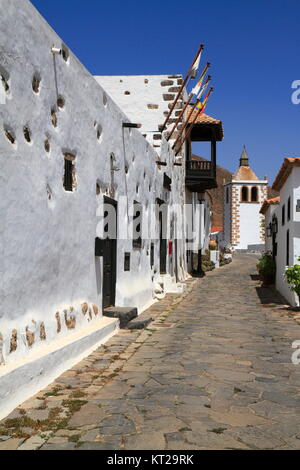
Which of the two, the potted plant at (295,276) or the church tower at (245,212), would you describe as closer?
the potted plant at (295,276)

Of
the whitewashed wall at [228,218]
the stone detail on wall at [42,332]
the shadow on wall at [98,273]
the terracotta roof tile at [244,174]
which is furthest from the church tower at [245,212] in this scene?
the stone detail on wall at [42,332]

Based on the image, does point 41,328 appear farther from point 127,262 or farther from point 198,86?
point 198,86

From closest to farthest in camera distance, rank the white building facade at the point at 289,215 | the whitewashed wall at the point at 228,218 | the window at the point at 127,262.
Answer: the window at the point at 127,262 < the white building facade at the point at 289,215 < the whitewashed wall at the point at 228,218

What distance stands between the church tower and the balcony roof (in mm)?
33857

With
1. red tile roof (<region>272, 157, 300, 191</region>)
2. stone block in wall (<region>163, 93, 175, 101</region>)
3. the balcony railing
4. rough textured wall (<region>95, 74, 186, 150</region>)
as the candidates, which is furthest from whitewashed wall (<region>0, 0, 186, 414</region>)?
the balcony railing

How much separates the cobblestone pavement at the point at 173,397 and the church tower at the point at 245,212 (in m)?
49.6

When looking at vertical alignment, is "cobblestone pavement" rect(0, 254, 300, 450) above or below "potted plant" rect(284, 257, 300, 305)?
below

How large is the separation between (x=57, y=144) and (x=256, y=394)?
3464mm

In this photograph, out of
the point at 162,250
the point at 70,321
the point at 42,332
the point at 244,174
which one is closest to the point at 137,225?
the point at 162,250

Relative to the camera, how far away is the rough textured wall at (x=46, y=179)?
4.71m

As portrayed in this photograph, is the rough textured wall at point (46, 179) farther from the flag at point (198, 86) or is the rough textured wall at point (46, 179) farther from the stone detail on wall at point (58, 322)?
the flag at point (198, 86)

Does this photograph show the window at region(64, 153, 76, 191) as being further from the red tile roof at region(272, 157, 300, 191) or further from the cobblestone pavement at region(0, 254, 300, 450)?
the red tile roof at region(272, 157, 300, 191)

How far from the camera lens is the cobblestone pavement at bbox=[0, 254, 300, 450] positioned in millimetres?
3898

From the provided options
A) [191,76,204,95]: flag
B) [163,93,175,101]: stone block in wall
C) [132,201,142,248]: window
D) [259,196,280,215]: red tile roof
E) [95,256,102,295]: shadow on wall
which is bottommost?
[95,256,102,295]: shadow on wall
